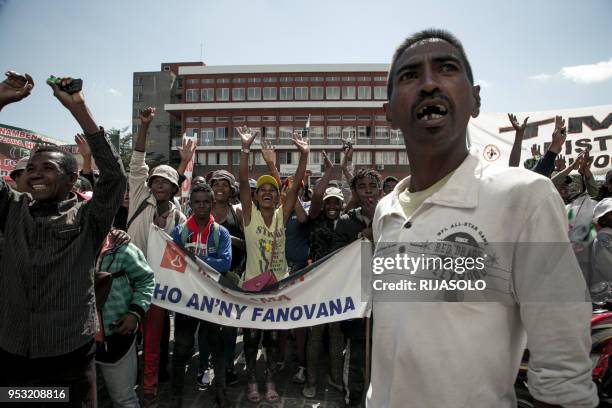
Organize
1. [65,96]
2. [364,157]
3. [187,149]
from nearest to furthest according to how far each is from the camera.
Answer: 1. [65,96]
2. [187,149]
3. [364,157]

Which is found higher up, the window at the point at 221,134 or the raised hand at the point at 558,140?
the window at the point at 221,134

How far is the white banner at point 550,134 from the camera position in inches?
233

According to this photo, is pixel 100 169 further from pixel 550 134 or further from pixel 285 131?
pixel 285 131

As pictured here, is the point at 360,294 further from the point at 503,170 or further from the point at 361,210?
the point at 503,170

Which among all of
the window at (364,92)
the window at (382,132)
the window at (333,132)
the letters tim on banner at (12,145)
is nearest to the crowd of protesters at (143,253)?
the letters tim on banner at (12,145)

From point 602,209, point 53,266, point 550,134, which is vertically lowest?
point 53,266

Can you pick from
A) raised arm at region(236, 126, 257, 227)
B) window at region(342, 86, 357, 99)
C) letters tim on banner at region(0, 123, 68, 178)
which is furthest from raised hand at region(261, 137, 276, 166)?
window at region(342, 86, 357, 99)

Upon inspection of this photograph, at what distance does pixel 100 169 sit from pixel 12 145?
1079 centimetres

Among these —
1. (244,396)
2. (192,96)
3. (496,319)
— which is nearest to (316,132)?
(192,96)

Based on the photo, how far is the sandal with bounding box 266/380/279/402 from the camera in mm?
3956

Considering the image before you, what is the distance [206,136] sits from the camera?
172 ft

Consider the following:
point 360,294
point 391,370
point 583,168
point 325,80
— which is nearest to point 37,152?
point 391,370

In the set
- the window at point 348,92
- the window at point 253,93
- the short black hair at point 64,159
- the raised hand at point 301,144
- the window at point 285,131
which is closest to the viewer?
the short black hair at point 64,159

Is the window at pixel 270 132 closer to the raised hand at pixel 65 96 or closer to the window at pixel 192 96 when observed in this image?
the window at pixel 192 96
